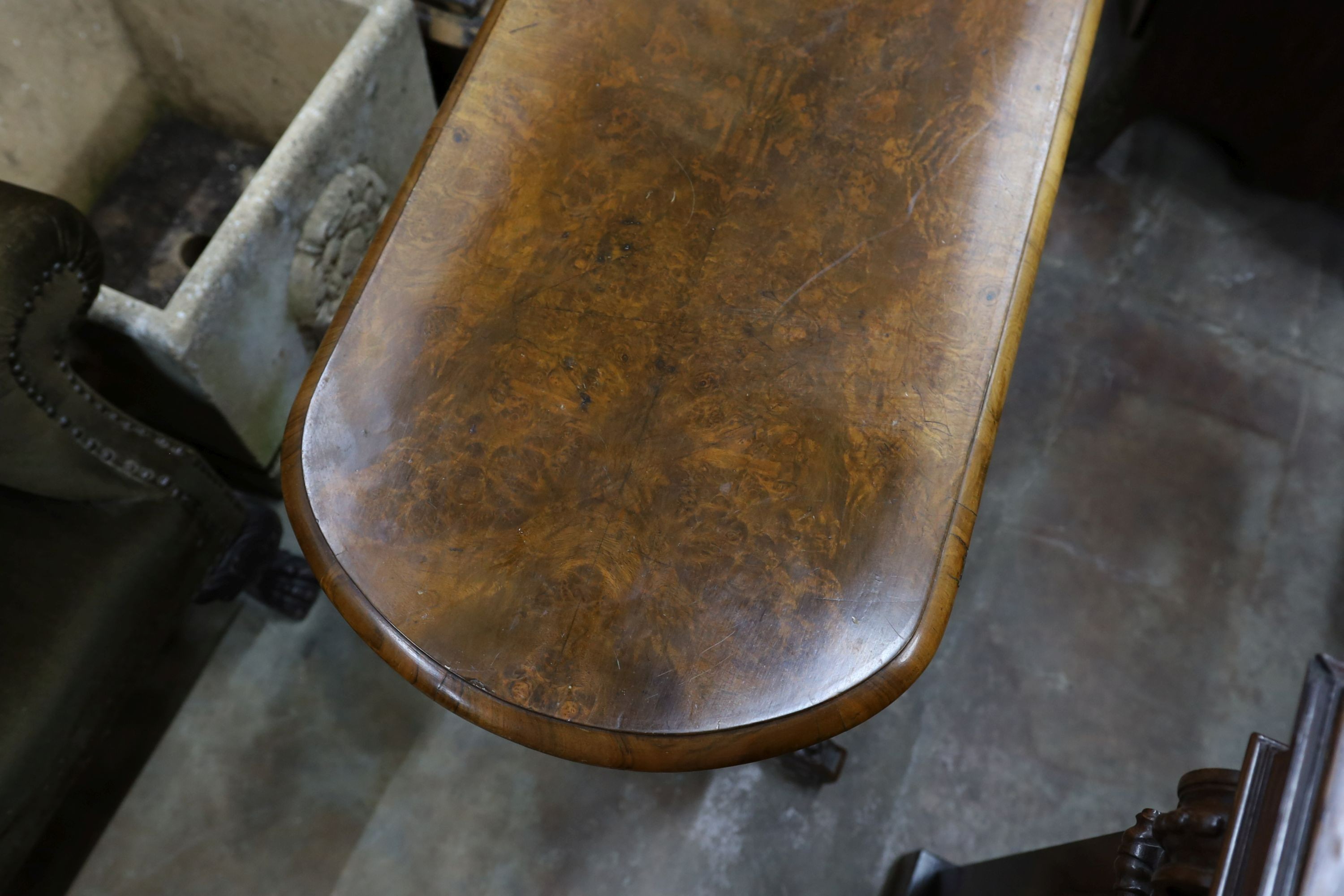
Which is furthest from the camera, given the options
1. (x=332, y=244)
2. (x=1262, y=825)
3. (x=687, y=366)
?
(x=332, y=244)

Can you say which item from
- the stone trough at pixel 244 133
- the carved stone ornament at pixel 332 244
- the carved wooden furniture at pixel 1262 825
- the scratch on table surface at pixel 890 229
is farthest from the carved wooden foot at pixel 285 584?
the carved wooden furniture at pixel 1262 825

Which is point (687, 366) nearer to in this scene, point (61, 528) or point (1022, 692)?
point (61, 528)

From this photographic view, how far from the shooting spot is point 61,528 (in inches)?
50.3

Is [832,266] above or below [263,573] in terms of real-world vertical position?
above

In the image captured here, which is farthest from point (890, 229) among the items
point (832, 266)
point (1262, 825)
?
point (1262, 825)

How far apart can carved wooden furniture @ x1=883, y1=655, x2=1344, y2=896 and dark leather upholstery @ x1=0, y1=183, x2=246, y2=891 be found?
1377 mm

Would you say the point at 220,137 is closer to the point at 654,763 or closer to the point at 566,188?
the point at 566,188

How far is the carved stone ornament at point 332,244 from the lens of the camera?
1.49 m

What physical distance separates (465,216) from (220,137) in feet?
3.55

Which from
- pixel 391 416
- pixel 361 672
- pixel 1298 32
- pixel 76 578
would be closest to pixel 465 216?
pixel 391 416

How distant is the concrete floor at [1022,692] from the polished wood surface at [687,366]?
830 millimetres

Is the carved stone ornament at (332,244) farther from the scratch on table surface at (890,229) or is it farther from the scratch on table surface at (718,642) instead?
the scratch on table surface at (718,642)

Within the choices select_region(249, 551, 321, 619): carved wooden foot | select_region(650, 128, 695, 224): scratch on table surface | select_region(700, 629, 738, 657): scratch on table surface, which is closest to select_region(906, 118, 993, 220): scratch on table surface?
select_region(650, 128, 695, 224): scratch on table surface

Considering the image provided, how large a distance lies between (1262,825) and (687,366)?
0.73m
